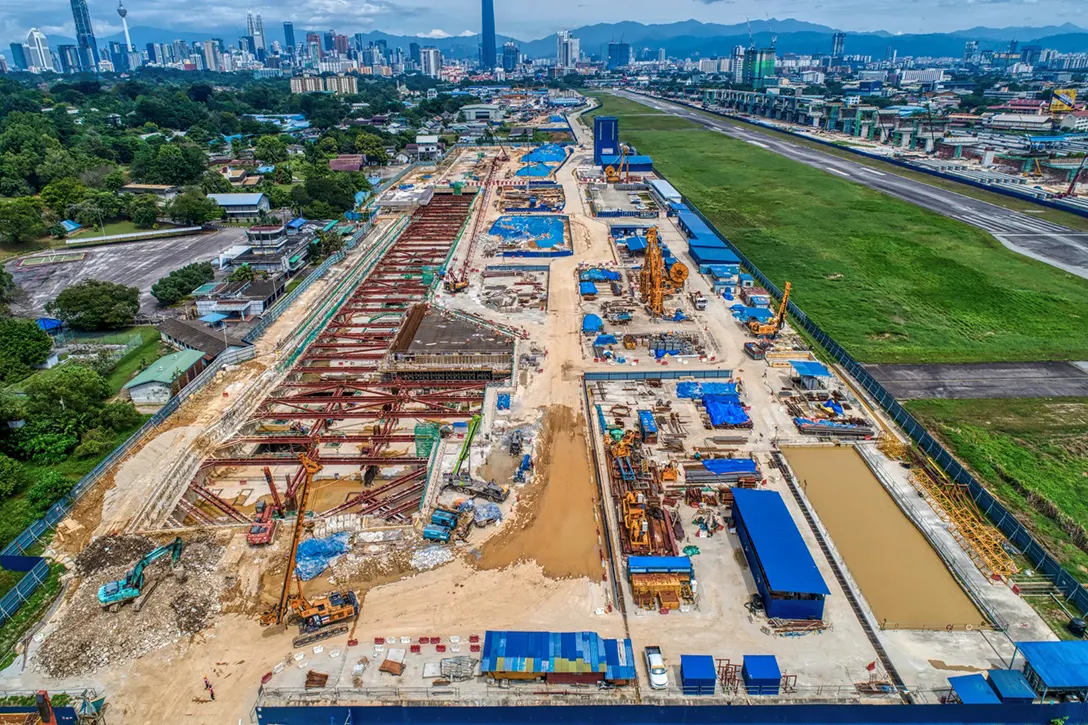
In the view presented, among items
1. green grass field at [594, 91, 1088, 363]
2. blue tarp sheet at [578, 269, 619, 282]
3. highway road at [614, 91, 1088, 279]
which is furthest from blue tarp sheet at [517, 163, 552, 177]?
blue tarp sheet at [578, 269, 619, 282]

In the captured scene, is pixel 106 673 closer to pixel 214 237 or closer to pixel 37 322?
pixel 37 322

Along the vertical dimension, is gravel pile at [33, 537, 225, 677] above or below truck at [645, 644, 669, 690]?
below

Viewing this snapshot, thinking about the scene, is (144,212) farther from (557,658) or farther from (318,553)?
(557,658)

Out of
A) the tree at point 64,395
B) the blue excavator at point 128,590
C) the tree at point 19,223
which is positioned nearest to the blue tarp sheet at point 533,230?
the tree at point 64,395

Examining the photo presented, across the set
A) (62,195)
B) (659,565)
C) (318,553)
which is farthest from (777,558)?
(62,195)

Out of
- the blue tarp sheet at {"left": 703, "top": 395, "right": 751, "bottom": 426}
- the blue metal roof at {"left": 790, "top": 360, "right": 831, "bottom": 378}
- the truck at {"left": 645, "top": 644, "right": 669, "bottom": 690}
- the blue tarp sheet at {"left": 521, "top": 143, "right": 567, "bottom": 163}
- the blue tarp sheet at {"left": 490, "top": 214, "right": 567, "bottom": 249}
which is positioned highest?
the blue tarp sheet at {"left": 521, "top": 143, "right": 567, "bottom": 163}

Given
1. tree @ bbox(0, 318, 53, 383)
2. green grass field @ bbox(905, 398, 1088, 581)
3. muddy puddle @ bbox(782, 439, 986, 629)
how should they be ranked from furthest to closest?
1. tree @ bbox(0, 318, 53, 383)
2. green grass field @ bbox(905, 398, 1088, 581)
3. muddy puddle @ bbox(782, 439, 986, 629)

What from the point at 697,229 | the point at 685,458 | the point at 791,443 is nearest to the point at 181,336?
the point at 685,458

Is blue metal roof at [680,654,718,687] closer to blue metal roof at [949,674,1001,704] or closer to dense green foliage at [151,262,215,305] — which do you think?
blue metal roof at [949,674,1001,704]
